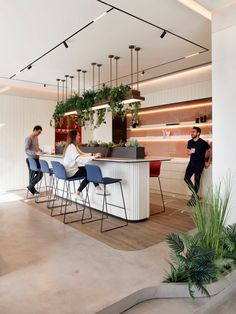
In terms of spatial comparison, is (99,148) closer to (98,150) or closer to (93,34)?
(98,150)

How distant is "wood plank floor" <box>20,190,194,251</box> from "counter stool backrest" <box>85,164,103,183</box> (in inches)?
28.6

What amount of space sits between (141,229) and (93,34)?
2940 mm

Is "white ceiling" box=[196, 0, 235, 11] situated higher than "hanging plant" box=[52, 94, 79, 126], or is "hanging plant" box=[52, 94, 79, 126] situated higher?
"white ceiling" box=[196, 0, 235, 11]

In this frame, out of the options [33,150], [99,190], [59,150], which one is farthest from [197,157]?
[33,150]

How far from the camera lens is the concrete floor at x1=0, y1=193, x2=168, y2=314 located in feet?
6.66

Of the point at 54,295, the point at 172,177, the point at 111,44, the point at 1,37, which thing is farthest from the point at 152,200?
the point at 1,37

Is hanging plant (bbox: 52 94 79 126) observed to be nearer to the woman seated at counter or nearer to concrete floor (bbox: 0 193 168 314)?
the woman seated at counter

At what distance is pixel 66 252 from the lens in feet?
9.77

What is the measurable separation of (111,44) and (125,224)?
2870 millimetres

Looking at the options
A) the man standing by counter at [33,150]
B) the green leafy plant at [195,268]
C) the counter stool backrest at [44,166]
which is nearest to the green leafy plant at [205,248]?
the green leafy plant at [195,268]

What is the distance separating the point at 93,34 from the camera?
3740 millimetres

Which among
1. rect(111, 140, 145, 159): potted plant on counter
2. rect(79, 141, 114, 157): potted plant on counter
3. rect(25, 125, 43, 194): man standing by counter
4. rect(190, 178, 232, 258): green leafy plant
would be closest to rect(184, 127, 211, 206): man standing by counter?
rect(111, 140, 145, 159): potted plant on counter

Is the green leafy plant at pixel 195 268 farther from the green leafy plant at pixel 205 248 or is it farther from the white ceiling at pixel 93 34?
the white ceiling at pixel 93 34

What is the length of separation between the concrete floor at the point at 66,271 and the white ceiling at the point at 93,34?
284 cm
